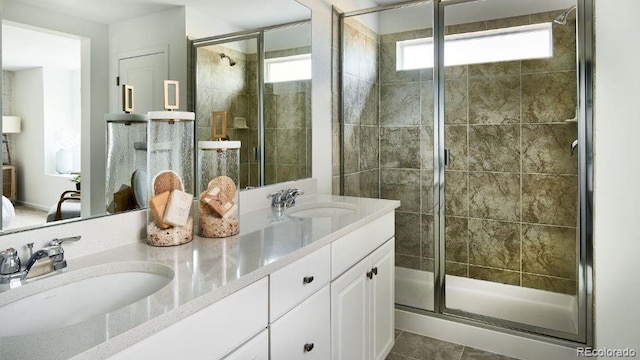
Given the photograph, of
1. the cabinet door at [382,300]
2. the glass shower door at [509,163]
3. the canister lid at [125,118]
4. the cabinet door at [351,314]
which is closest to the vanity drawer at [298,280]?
the cabinet door at [351,314]

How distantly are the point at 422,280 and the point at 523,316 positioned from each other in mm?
663

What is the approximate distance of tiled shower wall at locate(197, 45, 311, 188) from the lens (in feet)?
5.41

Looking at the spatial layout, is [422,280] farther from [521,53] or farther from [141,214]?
[141,214]

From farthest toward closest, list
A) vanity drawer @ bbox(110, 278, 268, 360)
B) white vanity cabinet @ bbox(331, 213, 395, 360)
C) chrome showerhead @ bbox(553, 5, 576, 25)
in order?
chrome showerhead @ bbox(553, 5, 576, 25) < white vanity cabinet @ bbox(331, 213, 395, 360) < vanity drawer @ bbox(110, 278, 268, 360)

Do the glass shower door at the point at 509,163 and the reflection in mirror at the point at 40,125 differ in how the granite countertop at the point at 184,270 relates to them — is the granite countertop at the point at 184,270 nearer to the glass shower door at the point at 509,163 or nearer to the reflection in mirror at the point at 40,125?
the reflection in mirror at the point at 40,125

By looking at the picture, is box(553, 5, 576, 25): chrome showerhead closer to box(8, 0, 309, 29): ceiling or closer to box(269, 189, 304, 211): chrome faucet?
box(8, 0, 309, 29): ceiling

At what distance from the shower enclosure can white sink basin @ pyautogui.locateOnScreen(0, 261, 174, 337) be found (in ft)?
6.03

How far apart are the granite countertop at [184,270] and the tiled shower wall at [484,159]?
42.7 inches

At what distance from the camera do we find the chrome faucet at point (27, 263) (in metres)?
0.92

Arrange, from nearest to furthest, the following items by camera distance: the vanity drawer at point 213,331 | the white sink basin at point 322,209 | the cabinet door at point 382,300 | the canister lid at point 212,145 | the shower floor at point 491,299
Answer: the vanity drawer at point 213,331
the canister lid at point 212,145
the cabinet door at point 382,300
the white sink basin at point 322,209
the shower floor at point 491,299

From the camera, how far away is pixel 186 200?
131 cm

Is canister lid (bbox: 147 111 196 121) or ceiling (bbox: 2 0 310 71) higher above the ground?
ceiling (bbox: 2 0 310 71)

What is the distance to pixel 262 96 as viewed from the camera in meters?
2.06

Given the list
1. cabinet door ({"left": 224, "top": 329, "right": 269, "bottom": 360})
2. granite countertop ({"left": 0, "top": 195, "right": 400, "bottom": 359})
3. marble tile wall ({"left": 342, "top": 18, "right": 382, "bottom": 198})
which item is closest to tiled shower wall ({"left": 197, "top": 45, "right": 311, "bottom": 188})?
granite countertop ({"left": 0, "top": 195, "right": 400, "bottom": 359})
